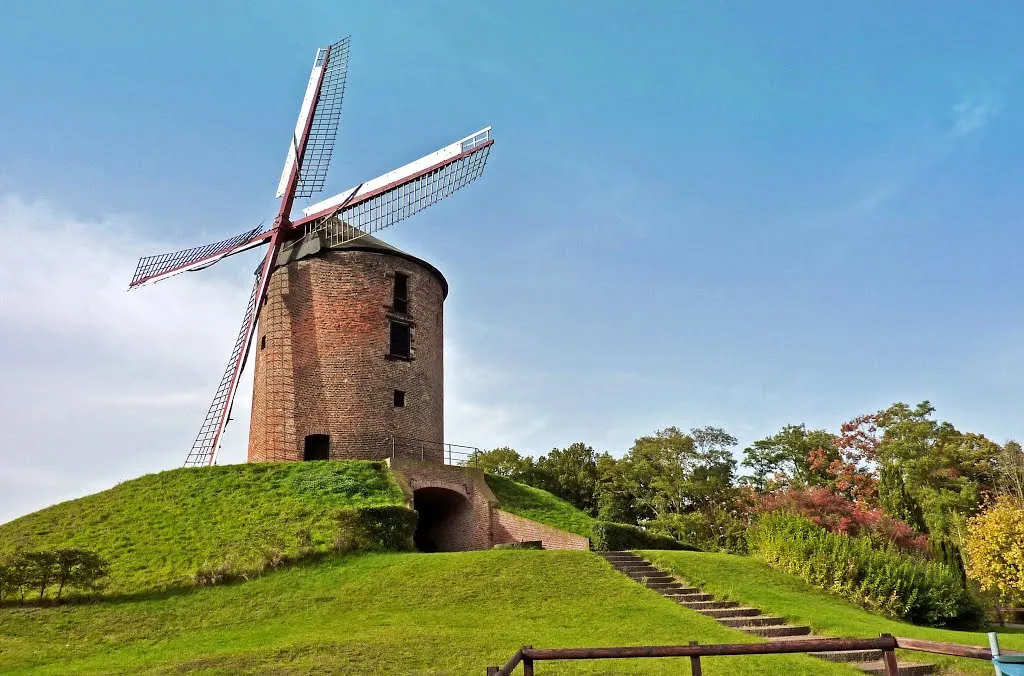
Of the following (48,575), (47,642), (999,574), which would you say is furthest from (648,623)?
(999,574)

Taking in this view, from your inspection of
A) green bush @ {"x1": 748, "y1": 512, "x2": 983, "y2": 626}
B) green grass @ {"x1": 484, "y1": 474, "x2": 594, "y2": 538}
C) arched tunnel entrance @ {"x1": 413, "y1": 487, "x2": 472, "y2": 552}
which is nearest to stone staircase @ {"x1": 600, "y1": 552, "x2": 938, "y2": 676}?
green bush @ {"x1": 748, "y1": 512, "x2": 983, "y2": 626}

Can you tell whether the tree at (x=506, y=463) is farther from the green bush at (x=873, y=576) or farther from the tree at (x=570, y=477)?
the green bush at (x=873, y=576)

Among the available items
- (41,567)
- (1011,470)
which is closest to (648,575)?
(41,567)

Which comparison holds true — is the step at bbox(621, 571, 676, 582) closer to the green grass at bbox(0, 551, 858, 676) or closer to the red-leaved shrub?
the green grass at bbox(0, 551, 858, 676)

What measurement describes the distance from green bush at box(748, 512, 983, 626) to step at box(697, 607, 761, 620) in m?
3.06

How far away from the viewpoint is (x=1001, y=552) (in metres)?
19.5

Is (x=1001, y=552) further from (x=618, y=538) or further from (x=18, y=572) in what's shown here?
(x=18, y=572)

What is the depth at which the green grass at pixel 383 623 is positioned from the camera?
10.3 meters

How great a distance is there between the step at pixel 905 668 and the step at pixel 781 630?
5.87ft

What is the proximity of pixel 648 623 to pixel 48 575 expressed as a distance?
38.7 ft

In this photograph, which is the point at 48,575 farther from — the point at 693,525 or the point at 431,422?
the point at 693,525

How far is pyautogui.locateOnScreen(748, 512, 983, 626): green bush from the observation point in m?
15.6

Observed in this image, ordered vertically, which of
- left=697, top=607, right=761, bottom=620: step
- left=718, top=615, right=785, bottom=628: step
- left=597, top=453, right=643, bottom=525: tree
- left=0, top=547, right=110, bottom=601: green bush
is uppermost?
left=597, top=453, right=643, bottom=525: tree

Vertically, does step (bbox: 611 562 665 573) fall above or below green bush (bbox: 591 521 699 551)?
below
